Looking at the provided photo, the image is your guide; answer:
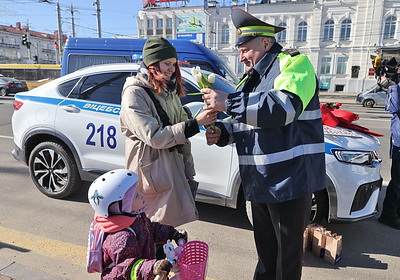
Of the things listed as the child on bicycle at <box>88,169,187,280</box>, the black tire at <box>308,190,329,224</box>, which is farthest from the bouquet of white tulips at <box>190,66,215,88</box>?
the black tire at <box>308,190,329,224</box>

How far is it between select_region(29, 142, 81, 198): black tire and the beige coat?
6.74 ft

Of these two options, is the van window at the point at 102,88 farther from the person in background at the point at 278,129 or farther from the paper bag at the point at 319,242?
the paper bag at the point at 319,242

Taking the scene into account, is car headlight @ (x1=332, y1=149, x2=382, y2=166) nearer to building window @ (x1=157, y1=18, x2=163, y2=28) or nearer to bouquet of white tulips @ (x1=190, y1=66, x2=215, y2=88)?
bouquet of white tulips @ (x1=190, y1=66, x2=215, y2=88)

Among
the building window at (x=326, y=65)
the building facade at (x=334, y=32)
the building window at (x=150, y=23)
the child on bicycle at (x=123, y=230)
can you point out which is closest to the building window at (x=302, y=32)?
the building facade at (x=334, y=32)

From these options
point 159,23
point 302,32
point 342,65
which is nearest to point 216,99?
point 342,65

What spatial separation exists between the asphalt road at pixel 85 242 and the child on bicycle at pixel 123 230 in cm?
114

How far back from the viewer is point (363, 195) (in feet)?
9.73

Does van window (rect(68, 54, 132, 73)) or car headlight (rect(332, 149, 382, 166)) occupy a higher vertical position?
van window (rect(68, 54, 132, 73))

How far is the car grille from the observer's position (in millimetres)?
2934

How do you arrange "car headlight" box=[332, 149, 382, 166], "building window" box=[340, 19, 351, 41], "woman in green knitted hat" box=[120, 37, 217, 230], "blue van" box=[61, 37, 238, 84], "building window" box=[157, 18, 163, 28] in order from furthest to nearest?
"building window" box=[157, 18, 163, 28] < "building window" box=[340, 19, 351, 41] < "blue van" box=[61, 37, 238, 84] < "car headlight" box=[332, 149, 382, 166] < "woman in green knitted hat" box=[120, 37, 217, 230]

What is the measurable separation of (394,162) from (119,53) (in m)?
6.63

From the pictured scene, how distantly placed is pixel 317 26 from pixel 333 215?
37.7 m

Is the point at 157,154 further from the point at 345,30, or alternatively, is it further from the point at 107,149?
the point at 345,30

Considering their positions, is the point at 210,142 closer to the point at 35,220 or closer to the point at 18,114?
the point at 35,220
